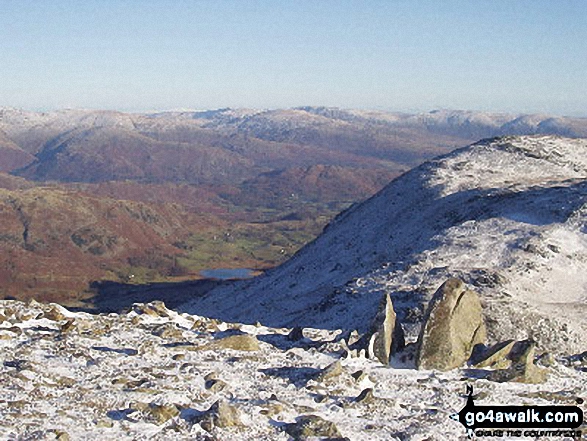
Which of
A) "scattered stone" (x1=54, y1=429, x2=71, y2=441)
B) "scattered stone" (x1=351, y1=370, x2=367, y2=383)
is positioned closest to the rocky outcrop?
"scattered stone" (x1=351, y1=370, x2=367, y2=383)

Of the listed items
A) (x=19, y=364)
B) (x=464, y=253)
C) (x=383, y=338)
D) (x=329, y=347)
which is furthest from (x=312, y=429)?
(x=464, y=253)

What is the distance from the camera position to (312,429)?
52.1ft

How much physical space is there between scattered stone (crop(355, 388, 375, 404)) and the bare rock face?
376 cm

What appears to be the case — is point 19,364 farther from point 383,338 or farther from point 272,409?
point 383,338

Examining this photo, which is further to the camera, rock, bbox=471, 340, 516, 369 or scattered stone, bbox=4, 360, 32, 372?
rock, bbox=471, 340, 516, 369

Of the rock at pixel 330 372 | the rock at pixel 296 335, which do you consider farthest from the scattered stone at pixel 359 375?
the rock at pixel 296 335

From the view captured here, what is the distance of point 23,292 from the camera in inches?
7303

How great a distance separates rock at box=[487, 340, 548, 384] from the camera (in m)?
20.2

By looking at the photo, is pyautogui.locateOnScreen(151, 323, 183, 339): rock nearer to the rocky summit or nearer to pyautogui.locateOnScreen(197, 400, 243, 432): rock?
the rocky summit

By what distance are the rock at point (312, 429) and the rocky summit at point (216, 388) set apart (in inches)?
1.2

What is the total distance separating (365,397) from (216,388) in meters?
4.96

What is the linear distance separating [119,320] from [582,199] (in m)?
49.6

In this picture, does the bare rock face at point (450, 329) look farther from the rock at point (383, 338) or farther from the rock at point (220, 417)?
the rock at point (220, 417)

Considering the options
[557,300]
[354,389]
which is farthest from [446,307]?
[557,300]
